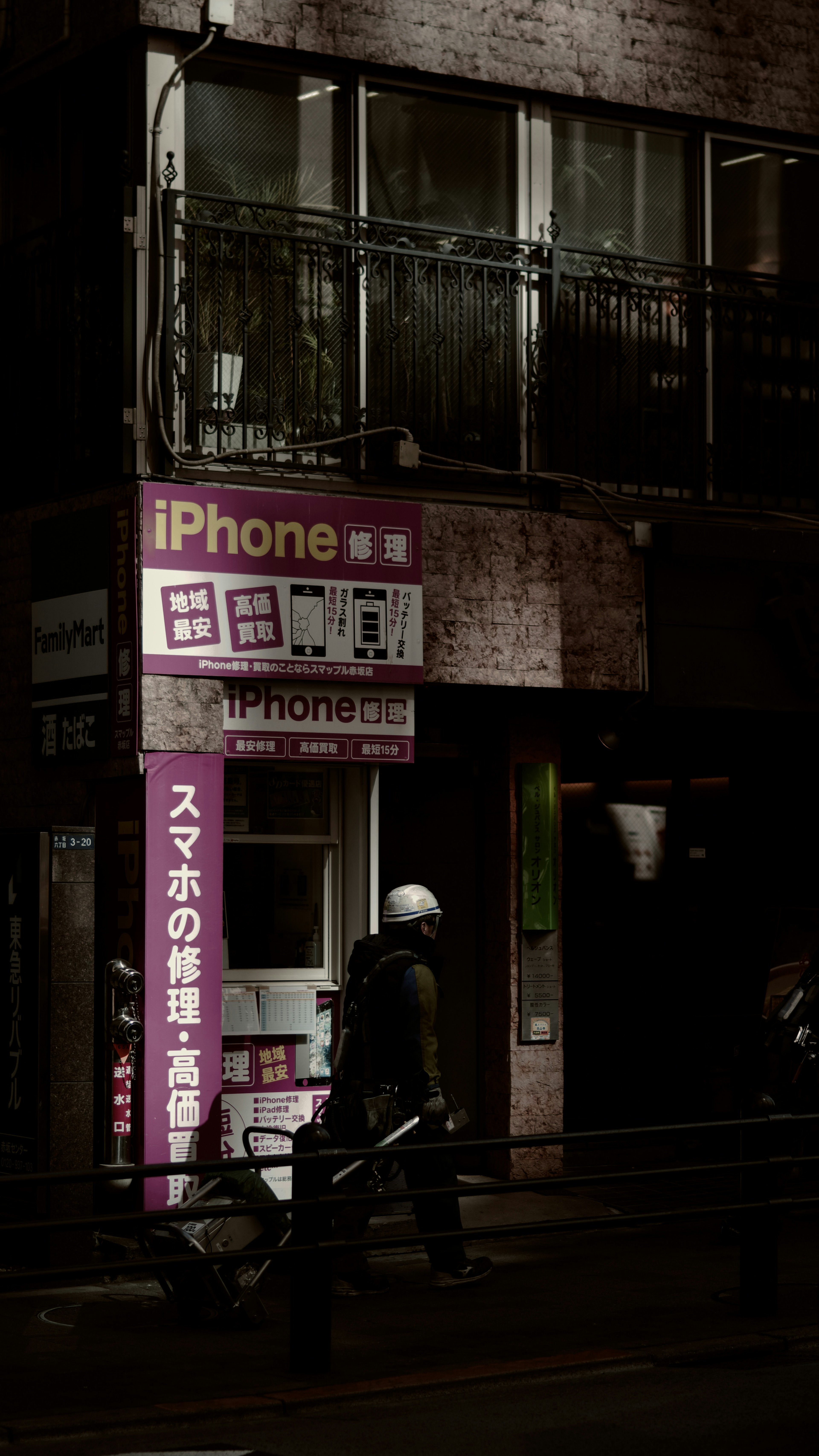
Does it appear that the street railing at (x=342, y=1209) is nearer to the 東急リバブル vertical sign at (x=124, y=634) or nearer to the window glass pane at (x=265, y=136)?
the 東急リバブル vertical sign at (x=124, y=634)

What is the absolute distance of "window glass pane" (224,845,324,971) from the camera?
11898mm

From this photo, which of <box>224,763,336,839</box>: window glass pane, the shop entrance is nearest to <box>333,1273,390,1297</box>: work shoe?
<box>224,763,336,839</box>: window glass pane

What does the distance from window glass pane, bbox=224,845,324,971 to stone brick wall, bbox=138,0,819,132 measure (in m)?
4.87

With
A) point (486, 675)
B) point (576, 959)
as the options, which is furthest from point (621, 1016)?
point (486, 675)

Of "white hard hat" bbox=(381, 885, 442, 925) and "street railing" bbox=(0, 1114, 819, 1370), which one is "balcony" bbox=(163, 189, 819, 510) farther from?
"street railing" bbox=(0, 1114, 819, 1370)

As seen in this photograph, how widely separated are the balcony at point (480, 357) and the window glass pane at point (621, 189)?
24 cm

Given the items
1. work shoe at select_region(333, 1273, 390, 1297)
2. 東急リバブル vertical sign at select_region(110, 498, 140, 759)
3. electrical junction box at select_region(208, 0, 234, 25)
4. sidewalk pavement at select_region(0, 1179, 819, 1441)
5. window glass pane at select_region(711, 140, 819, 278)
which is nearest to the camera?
sidewalk pavement at select_region(0, 1179, 819, 1441)

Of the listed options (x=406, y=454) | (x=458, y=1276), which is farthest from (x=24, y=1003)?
(x=406, y=454)

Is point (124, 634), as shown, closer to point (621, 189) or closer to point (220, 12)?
point (220, 12)

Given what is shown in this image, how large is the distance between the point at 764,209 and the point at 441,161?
108 inches

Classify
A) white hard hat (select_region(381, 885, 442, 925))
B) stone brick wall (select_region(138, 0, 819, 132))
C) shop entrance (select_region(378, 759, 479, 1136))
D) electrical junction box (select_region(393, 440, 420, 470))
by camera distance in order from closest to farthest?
1. white hard hat (select_region(381, 885, 442, 925))
2. electrical junction box (select_region(393, 440, 420, 470))
3. stone brick wall (select_region(138, 0, 819, 132))
4. shop entrance (select_region(378, 759, 479, 1136))

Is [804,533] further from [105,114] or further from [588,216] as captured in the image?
[105,114]

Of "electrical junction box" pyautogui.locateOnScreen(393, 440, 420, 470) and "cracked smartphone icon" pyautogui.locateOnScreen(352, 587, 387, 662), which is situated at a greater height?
"electrical junction box" pyautogui.locateOnScreen(393, 440, 420, 470)

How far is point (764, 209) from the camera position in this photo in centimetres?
1437
